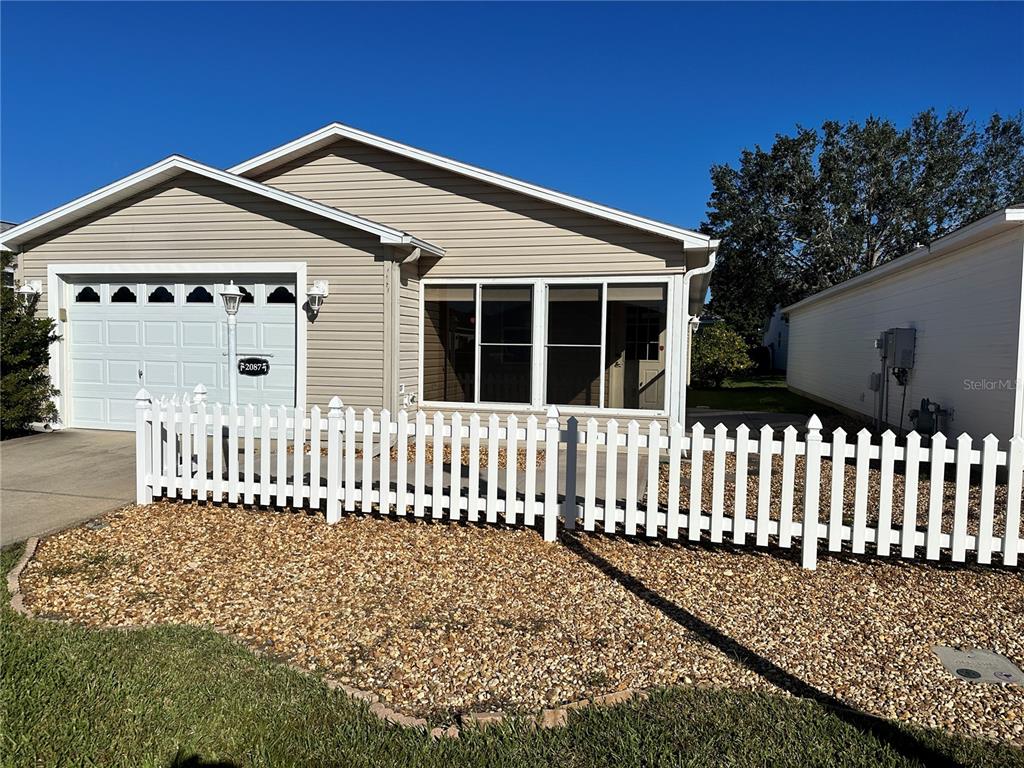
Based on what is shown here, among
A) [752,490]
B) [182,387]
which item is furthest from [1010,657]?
[182,387]

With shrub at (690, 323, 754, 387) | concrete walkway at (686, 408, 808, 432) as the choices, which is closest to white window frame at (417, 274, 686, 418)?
concrete walkway at (686, 408, 808, 432)

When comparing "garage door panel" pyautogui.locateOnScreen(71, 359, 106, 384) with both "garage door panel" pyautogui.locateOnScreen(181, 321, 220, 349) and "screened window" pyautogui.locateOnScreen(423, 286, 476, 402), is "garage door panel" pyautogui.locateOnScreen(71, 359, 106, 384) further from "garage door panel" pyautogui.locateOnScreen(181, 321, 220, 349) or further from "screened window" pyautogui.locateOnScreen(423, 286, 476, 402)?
"screened window" pyautogui.locateOnScreen(423, 286, 476, 402)

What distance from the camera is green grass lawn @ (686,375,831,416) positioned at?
60.9 ft

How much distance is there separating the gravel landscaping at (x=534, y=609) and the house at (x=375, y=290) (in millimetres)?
4416

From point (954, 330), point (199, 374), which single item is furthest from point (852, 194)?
point (199, 374)

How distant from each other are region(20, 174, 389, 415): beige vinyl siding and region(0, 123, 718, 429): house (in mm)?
22

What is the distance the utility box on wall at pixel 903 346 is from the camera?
12.2m

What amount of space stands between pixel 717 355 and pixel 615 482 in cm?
2088

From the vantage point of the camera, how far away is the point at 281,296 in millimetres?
10094

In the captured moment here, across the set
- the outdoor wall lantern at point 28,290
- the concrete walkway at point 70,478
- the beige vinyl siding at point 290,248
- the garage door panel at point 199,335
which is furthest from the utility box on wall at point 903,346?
the outdoor wall lantern at point 28,290

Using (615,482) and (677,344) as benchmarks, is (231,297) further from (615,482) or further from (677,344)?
(677,344)

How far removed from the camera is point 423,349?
1075 centimetres

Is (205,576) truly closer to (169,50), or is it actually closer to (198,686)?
(198,686)

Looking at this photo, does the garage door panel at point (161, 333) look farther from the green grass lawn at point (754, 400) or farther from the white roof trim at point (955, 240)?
the green grass lawn at point (754, 400)
